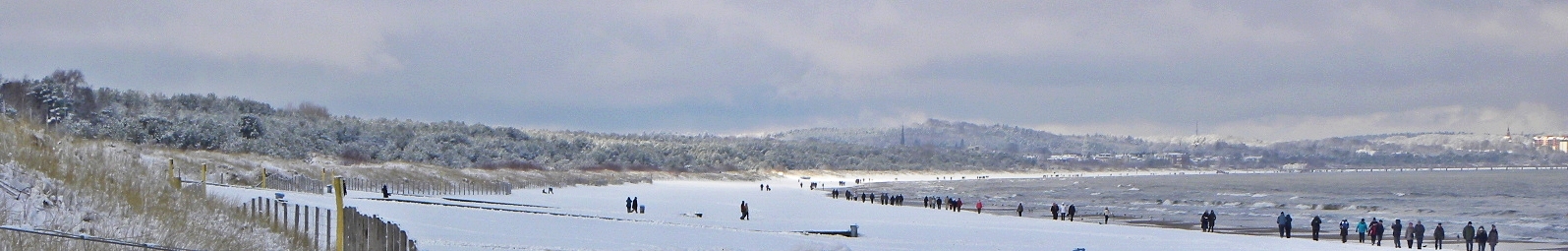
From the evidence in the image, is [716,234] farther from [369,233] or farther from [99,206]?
[99,206]

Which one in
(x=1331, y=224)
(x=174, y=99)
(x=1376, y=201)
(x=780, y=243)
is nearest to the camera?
(x=780, y=243)

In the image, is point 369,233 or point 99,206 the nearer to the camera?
point 99,206

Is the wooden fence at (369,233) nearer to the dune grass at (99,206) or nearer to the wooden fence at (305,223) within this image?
the wooden fence at (305,223)

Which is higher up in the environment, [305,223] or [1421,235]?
[305,223]

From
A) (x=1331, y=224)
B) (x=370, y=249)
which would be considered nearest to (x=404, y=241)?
(x=370, y=249)

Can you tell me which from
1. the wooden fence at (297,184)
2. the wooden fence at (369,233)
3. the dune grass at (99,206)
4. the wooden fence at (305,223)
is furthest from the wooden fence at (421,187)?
the wooden fence at (369,233)

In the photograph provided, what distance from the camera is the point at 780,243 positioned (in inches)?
915

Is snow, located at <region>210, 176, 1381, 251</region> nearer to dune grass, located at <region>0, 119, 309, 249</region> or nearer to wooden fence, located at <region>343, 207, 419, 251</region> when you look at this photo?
wooden fence, located at <region>343, 207, 419, 251</region>

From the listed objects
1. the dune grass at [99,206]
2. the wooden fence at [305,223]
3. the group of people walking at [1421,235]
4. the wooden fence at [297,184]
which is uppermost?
the dune grass at [99,206]

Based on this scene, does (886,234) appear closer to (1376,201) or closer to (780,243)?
(780,243)

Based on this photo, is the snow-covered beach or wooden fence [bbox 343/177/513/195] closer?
the snow-covered beach

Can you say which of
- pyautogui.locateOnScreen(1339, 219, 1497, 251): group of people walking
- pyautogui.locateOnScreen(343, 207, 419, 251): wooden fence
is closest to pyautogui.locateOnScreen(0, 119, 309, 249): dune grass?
pyautogui.locateOnScreen(343, 207, 419, 251): wooden fence

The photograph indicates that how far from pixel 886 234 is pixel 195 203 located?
64.6 feet

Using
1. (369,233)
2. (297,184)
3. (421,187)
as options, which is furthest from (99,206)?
(421,187)
